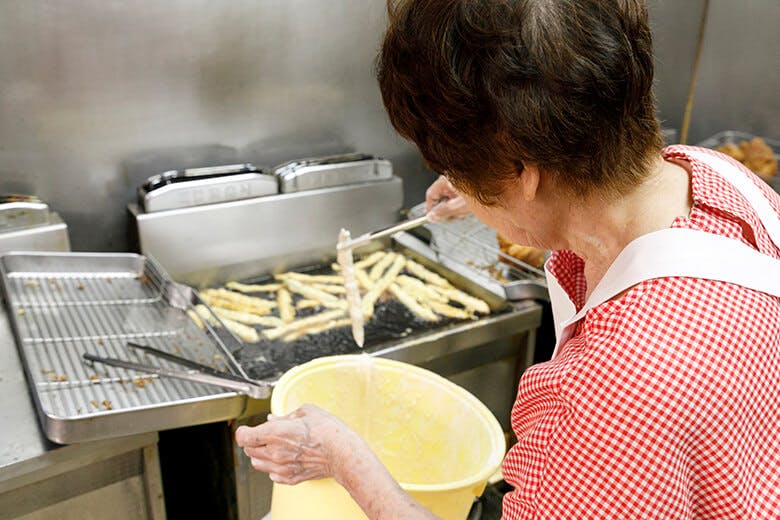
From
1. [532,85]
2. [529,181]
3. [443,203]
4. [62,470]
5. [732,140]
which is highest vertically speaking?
[532,85]

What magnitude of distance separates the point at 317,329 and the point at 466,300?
52 centimetres

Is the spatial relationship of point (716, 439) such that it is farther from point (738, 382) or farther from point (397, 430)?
point (397, 430)

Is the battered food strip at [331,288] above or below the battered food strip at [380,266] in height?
below

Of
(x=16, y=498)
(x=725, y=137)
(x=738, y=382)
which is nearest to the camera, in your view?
(x=738, y=382)

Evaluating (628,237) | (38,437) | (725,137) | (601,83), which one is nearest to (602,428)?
(628,237)

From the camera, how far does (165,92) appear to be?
7.63 ft

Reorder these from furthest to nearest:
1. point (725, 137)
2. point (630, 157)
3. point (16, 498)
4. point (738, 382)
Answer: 1. point (725, 137)
2. point (16, 498)
3. point (630, 157)
4. point (738, 382)

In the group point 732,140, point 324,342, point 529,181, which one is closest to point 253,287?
point 324,342

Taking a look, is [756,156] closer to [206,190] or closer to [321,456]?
[206,190]

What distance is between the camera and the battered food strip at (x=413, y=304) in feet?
7.04

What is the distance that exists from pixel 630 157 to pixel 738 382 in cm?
31

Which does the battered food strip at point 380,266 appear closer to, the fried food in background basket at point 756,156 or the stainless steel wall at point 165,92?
the stainless steel wall at point 165,92

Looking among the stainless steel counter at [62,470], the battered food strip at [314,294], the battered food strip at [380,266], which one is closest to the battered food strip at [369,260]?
the battered food strip at [380,266]

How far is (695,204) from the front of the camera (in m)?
0.92
